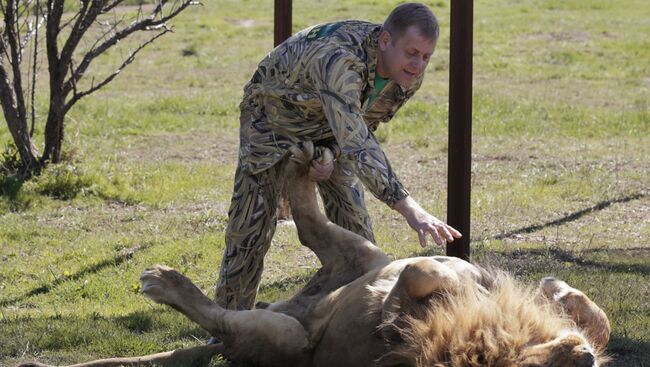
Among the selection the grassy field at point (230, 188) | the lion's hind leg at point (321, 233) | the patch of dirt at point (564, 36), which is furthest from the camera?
the patch of dirt at point (564, 36)

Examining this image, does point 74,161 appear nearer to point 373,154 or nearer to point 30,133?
point 30,133

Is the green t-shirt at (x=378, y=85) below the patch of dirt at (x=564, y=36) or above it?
above

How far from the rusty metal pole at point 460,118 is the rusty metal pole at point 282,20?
2.30 metres

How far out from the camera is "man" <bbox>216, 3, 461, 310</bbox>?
14.4 feet

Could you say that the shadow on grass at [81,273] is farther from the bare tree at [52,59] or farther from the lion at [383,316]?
the lion at [383,316]

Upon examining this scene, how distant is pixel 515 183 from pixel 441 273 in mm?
5961

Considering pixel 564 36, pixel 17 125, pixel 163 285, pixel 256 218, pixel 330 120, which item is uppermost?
pixel 330 120

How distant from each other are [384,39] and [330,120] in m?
0.51

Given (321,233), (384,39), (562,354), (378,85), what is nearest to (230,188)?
(321,233)

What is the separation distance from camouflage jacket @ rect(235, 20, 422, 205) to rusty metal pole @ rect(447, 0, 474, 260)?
2.49 ft

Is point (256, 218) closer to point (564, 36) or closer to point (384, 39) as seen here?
point (384, 39)

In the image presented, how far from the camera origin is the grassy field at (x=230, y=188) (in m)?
6.20

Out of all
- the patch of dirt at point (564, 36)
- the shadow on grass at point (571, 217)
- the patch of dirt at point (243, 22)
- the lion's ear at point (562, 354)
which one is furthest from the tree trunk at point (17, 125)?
the patch of dirt at point (564, 36)

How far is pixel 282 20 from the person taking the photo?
8.12 m
